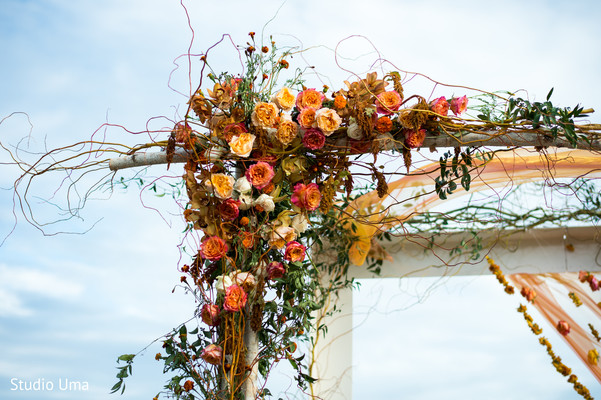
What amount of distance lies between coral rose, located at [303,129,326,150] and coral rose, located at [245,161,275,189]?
0.14 m

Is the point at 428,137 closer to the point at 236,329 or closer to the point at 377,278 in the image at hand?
the point at 236,329

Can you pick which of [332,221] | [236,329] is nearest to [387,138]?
[236,329]

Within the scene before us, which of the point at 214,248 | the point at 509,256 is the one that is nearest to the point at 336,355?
the point at 509,256

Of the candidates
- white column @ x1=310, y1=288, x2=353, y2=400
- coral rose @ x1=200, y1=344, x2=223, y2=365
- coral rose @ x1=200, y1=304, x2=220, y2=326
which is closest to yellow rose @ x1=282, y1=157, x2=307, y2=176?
coral rose @ x1=200, y1=304, x2=220, y2=326

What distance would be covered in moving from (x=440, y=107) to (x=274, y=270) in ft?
2.48

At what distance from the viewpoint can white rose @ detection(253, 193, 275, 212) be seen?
73.5 inches

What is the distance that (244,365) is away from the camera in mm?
1873

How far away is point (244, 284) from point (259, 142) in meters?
0.46

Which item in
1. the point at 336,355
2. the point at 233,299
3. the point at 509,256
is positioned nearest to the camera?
the point at 233,299

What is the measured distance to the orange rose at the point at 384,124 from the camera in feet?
6.18

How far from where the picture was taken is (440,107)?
6.23ft

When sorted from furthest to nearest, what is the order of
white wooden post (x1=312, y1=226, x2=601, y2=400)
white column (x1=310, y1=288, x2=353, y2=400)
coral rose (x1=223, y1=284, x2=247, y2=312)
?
white wooden post (x1=312, y1=226, x2=601, y2=400)
white column (x1=310, y1=288, x2=353, y2=400)
coral rose (x1=223, y1=284, x2=247, y2=312)

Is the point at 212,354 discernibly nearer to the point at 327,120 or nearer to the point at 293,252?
the point at 293,252

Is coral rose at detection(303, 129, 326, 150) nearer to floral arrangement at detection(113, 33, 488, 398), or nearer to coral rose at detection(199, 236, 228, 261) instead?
floral arrangement at detection(113, 33, 488, 398)
